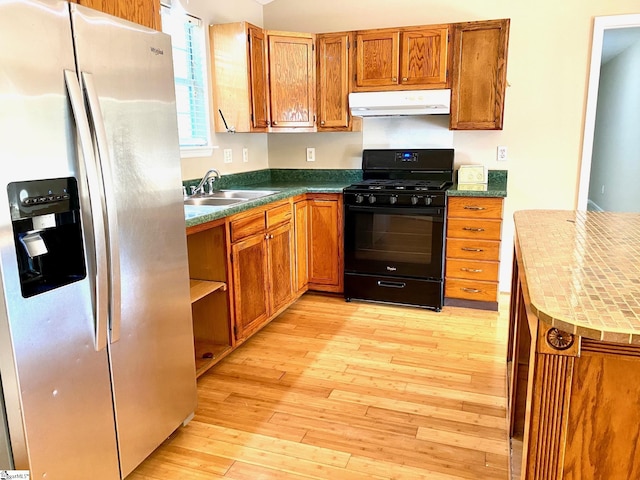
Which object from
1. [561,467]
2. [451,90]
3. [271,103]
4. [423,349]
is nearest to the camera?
[561,467]

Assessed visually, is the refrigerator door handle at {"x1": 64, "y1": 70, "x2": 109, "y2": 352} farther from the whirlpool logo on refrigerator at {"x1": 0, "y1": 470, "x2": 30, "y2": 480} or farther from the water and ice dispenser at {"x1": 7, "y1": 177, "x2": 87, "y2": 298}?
the whirlpool logo on refrigerator at {"x1": 0, "y1": 470, "x2": 30, "y2": 480}

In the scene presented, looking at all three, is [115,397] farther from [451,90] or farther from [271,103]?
[451,90]

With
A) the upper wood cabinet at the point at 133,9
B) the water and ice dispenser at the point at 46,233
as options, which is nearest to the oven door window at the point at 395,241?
the upper wood cabinet at the point at 133,9

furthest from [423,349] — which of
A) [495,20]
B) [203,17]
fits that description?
[203,17]

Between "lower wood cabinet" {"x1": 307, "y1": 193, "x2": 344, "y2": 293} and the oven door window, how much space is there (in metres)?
0.08

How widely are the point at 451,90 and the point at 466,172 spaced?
0.66 meters

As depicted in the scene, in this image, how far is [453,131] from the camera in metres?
3.88

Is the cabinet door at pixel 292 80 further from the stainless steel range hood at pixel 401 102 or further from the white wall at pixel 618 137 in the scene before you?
the white wall at pixel 618 137

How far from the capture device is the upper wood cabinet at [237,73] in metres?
3.44

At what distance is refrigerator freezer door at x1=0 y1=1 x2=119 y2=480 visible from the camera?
1247 mm

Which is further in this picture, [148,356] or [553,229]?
[553,229]

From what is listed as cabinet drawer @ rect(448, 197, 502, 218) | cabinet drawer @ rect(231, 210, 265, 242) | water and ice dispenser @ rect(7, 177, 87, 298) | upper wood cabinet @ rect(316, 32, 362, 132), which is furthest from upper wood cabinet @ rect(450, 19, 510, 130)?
water and ice dispenser @ rect(7, 177, 87, 298)

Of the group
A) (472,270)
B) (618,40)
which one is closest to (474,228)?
(472,270)

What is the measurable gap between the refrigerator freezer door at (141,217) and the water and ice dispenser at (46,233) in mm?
109
